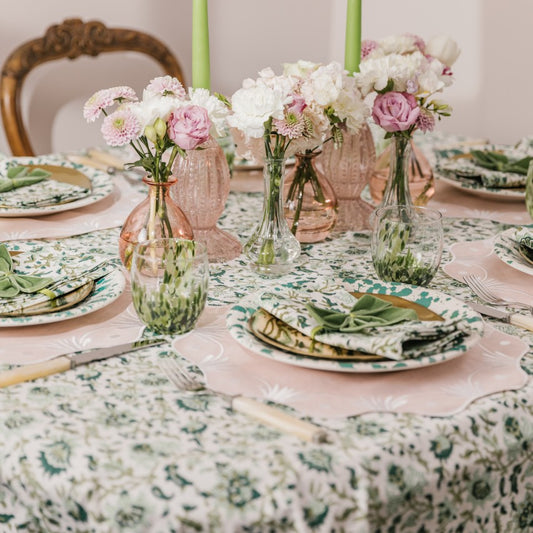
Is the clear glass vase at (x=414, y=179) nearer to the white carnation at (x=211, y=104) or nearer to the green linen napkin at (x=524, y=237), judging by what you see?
the green linen napkin at (x=524, y=237)

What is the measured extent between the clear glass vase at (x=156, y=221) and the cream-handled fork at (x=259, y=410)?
0.30m

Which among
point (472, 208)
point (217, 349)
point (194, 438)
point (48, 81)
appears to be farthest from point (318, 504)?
point (48, 81)

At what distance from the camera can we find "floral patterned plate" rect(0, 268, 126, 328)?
107 cm

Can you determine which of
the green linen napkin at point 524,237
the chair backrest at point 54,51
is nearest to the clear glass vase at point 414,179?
the green linen napkin at point 524,237

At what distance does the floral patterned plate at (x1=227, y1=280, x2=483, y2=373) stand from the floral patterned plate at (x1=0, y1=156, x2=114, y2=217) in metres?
0.62

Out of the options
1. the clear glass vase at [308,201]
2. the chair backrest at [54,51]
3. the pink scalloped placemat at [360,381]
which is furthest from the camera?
the chair backrest at [54,51]

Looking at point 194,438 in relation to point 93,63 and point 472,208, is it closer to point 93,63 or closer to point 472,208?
point 472,208

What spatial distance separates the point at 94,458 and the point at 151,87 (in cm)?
59

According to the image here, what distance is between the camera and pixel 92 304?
1.12 meters

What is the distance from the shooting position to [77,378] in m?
0.96

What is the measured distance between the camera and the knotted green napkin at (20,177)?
1652 millimetres

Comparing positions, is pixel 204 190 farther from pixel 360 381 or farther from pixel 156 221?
pixel 360 381

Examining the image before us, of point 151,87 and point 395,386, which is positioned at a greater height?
point 151,87

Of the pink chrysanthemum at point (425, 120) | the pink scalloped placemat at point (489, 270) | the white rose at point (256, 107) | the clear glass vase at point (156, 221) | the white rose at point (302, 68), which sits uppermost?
the white rose at point (302, 68)
